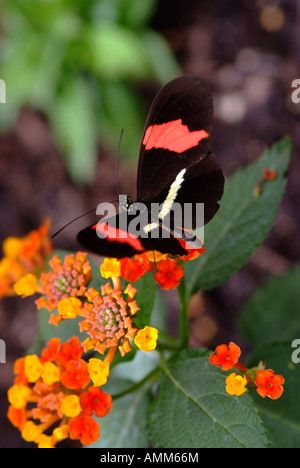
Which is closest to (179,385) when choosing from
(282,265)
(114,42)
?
(282,265)

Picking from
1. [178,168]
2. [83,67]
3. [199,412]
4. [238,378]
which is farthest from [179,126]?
[83,67]

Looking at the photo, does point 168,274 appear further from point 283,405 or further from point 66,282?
point 283,405

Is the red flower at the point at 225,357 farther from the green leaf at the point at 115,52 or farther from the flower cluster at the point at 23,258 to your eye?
the green leaf at the point at 115,52

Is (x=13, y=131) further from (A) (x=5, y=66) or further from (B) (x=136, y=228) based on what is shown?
(B) (x=136, y=228)

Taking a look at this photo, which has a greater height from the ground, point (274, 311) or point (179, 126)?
point (179, 126)

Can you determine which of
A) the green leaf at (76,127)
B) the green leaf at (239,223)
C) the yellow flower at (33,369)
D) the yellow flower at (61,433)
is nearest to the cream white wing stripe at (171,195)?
the green leaf at (239,223)

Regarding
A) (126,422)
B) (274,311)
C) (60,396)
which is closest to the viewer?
(60,396)

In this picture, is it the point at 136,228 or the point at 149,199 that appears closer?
the point at 136,228
